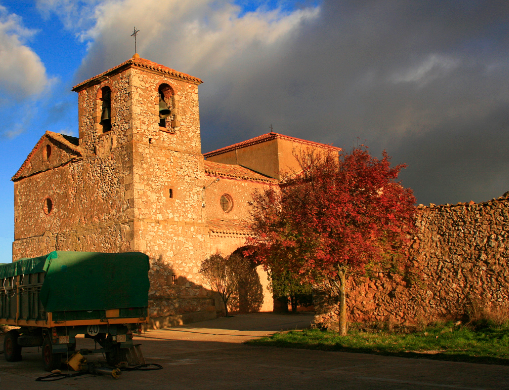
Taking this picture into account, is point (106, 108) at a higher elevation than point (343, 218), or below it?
higher

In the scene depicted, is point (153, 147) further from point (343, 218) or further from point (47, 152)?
point (343, 218)

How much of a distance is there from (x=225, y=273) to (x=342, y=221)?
13.9 meters

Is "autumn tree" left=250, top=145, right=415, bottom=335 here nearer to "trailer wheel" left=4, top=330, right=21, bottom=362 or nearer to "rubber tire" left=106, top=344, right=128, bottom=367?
"rubber tire" left=106, top=344, right=128, bottom=367

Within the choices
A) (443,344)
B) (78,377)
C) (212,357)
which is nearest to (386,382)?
(443,344)

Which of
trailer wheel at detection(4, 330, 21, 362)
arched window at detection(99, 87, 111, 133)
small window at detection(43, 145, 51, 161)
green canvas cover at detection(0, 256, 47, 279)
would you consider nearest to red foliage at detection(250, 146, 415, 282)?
green canvas cover at detection(0, 256, 47, 279)

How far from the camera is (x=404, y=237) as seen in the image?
14508 millimetres

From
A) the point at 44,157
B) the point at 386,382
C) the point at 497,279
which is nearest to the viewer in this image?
the point at 386,382

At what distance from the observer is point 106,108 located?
26391 mm

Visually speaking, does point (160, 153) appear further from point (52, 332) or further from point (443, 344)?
point (443, 344)

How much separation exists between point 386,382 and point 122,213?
1756 centimetres

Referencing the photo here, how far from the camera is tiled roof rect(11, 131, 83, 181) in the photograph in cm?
2690

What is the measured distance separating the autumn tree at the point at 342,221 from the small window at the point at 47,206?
17479 mm

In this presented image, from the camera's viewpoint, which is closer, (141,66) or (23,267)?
(23,267)

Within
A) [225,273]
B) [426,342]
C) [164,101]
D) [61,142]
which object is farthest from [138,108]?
[426,342]
